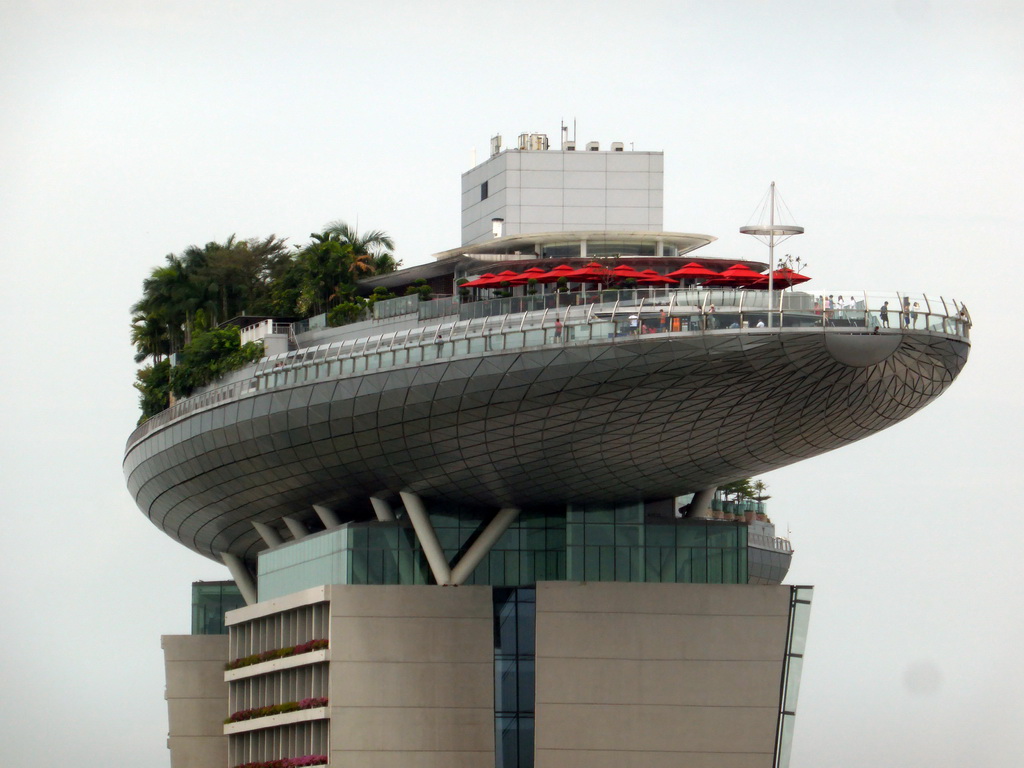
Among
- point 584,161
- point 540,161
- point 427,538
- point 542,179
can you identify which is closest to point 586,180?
point 584,161

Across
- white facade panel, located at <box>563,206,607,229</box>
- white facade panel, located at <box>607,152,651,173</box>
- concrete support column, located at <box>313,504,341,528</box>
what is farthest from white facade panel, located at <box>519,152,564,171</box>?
concrete support column, located at <box>313,504,341,528</box>

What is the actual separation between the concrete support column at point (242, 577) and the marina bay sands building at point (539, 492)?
12.6 m

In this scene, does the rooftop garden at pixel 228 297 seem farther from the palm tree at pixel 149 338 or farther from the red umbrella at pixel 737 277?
the red umbrella at pixel 737 277

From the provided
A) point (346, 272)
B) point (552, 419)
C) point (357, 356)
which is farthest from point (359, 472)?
point (346, 272)

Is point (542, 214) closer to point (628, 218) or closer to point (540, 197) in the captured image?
point (540, 197)

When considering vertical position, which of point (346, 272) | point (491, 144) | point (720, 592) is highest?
point (491, 144)

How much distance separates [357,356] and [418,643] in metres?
12.9

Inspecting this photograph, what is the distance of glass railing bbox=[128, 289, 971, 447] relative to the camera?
87375 mm

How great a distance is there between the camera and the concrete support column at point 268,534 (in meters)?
115

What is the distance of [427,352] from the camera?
95.2 metres

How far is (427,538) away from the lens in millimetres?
102750

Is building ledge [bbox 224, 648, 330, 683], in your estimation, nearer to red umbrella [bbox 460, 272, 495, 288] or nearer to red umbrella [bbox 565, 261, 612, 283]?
red umbrella [bbox 460, 272, 495, 288]

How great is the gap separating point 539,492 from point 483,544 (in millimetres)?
3915

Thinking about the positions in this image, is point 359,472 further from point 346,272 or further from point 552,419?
point 346,272
